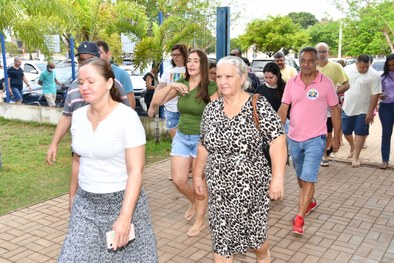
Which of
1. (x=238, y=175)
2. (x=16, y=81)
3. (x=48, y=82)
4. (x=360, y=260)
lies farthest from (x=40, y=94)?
(x=238, y=175)

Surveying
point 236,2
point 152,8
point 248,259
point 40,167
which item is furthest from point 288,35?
point 248,259

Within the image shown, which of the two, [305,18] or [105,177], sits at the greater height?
[305,18]

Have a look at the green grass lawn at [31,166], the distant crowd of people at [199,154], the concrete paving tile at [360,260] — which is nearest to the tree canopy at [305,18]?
the green grass lawn at [31,166]

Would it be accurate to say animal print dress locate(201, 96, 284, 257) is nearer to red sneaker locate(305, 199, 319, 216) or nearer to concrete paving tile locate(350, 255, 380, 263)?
concrete paving tile locate(350, 255, 380, 263)

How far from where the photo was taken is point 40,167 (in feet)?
24.3

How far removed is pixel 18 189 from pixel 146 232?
4060 mm

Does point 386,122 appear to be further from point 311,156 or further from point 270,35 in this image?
point 270,35

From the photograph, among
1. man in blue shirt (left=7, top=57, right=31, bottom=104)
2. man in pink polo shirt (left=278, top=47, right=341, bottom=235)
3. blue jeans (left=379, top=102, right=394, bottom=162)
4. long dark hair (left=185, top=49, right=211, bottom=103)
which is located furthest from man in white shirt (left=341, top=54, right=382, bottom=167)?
man in blue shirt (left=7, top=57, right=31, bottom=104)

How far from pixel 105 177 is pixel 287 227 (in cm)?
286

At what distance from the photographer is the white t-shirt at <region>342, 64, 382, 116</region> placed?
281 inches

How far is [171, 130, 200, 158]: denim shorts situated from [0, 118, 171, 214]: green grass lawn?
226 cm

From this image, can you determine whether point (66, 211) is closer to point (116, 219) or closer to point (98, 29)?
point (116, 219)

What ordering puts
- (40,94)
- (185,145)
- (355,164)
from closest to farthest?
1. (185,145)
2. (355,164)
3. (40,94)

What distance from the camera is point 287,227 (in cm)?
489
